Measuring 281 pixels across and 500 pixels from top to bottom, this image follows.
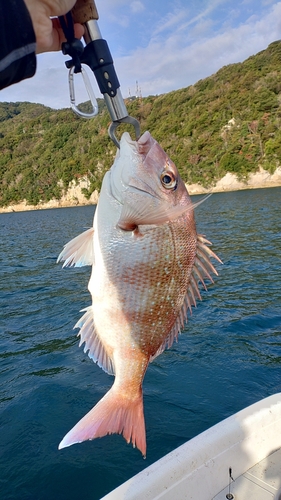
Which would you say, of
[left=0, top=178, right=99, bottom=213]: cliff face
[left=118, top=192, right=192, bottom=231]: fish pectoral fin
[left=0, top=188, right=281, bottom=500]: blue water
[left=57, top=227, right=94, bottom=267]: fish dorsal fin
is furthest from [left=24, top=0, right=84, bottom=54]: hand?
[left=0, top=178, right=99, bottom=213]: cliff face

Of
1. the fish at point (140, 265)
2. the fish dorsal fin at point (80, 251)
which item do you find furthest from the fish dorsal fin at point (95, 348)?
the fish dorsal fin at point (80, 251)

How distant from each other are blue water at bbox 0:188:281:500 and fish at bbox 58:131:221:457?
2.75 meters

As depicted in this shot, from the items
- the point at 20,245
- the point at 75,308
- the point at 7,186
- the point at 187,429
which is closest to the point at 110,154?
the point at 7,186

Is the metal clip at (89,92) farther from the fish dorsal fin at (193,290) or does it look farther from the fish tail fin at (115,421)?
the fish tail fin at (115,421)

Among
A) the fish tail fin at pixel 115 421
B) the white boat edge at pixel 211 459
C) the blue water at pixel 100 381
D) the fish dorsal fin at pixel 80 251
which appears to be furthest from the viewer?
the blue water at pixel 100 381

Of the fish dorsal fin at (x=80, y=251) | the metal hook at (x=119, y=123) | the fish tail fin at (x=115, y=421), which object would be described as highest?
the metal hook at (x=119, y=123)

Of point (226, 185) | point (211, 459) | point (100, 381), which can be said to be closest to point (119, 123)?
point (211, 459)

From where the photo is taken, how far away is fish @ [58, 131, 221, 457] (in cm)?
219

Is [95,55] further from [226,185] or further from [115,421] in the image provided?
[226,185]

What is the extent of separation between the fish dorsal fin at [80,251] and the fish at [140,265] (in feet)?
0.44

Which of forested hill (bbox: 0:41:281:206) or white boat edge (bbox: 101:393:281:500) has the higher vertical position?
forested hill (bbox: 0:41:281:206)

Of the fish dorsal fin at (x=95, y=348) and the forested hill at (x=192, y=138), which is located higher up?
the forested hill at (x=192, y=138)

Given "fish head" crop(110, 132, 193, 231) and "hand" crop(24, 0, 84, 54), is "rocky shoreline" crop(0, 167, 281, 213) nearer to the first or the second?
"fish head" crop(110, 132, 193, 231)

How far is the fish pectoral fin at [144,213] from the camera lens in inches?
86.4
